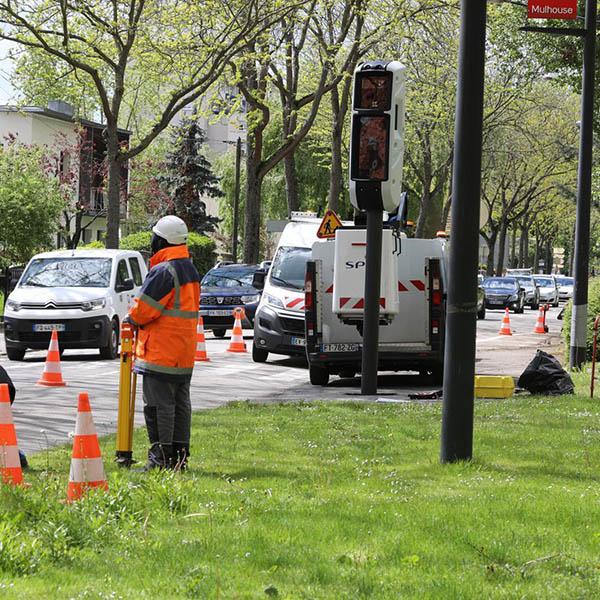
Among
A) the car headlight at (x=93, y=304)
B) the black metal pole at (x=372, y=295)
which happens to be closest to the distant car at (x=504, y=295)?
the car headlight at (x=93, y=304)

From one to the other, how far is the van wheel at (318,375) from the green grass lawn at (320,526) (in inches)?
348

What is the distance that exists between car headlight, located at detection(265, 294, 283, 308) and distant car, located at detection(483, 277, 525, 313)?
36.1m

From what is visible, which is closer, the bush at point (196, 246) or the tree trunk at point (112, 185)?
the tree trunk at point (112, 185)

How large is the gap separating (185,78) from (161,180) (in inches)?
1808

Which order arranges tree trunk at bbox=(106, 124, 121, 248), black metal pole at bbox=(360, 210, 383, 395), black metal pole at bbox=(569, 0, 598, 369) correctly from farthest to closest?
1. tree trunk at bbox=(106, 124, 121, 248)
2. black metal pole at bbox=(569, 0, 598, 369)
3. black metal pole at bbox=(360, 210, 383, 395)

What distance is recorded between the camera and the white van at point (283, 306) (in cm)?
2291

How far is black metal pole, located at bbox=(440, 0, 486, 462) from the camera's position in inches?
373

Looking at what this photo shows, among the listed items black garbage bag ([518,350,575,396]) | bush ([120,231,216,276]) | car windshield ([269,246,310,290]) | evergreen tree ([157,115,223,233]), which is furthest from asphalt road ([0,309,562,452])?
evergreen tree ([157,115,223,233])

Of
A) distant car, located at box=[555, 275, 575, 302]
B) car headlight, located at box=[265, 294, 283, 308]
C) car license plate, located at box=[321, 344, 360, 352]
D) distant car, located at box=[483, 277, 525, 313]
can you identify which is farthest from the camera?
distant car, located at box=[555, 275, 575, 302]

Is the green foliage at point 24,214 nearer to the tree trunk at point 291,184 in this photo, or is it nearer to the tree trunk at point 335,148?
the tree trunk at point 291,184

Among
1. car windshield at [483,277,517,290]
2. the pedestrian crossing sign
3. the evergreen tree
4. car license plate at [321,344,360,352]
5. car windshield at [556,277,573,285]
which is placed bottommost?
car windshield at [556,277,573,285]

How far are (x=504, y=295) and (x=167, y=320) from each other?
166 feet

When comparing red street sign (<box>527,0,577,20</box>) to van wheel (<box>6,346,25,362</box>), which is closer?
red street sign (<box>527,0,577,20</box>)

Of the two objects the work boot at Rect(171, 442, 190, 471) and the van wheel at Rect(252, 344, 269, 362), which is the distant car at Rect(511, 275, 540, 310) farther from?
the work boot at Rect(171, 442, 190, 471)
